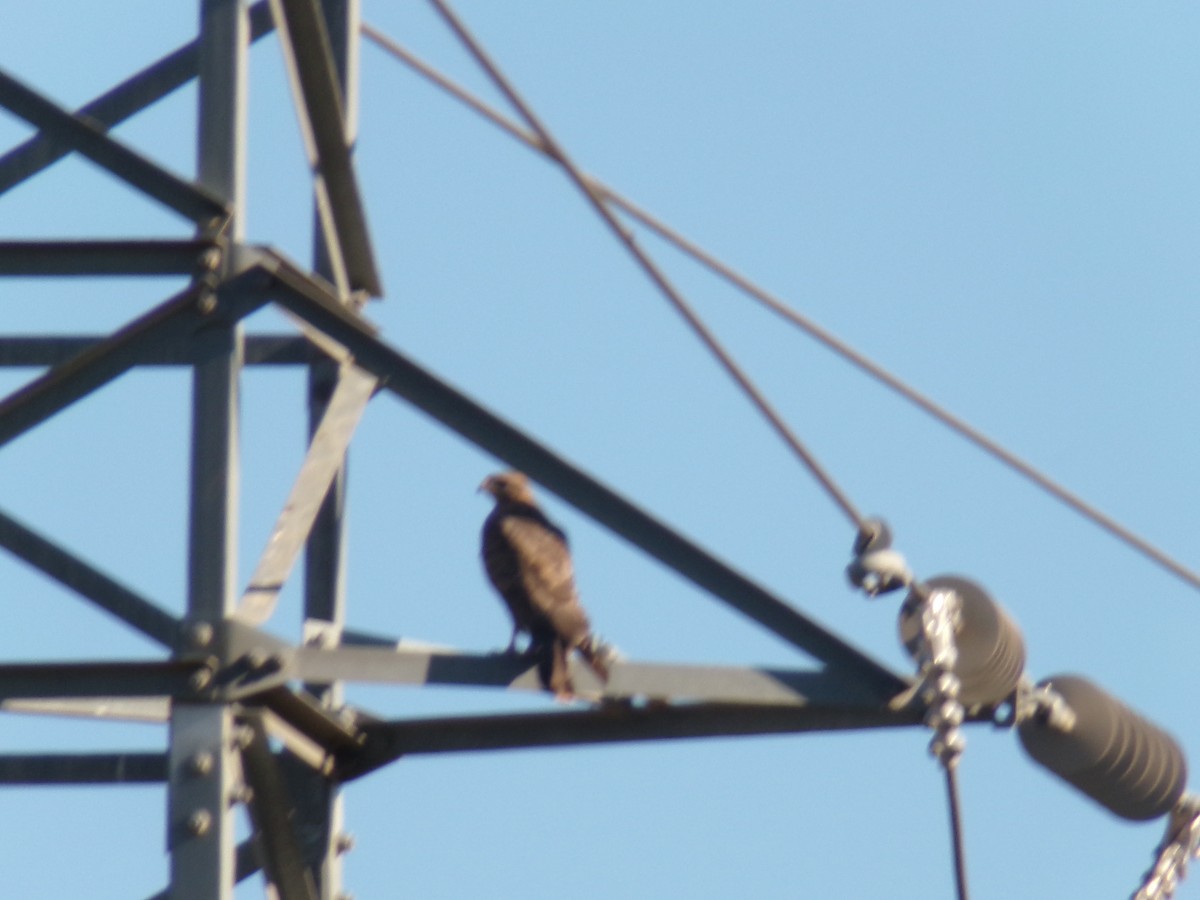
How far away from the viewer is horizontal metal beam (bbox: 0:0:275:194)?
18.9 feet

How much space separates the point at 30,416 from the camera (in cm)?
469

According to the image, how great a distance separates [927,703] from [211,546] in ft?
5.26

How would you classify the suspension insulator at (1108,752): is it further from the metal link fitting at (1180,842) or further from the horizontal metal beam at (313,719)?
the horizontal metal beam at (313,719)

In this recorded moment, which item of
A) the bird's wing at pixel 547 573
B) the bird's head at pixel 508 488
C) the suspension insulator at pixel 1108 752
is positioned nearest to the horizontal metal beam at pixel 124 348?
the bird's wing at pixel 547 573

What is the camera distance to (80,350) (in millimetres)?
5812

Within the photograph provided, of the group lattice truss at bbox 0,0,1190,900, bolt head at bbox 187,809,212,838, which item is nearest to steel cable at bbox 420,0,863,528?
lattice truss at bbox 0,0,1190,900

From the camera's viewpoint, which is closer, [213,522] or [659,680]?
[213,522]

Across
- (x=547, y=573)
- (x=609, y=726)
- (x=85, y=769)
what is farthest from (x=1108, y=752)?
(x=85, y=769)

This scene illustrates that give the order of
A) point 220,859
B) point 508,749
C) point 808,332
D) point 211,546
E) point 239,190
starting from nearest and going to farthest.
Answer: point 220,859
point 211,546
point 239,190
point 508,749
point 808,332

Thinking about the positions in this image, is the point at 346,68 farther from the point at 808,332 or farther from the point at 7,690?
the point at 7,690

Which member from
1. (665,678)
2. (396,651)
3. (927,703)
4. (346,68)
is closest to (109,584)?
(396,651)

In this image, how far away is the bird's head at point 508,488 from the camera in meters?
7.45

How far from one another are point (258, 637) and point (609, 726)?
1018 millimetres

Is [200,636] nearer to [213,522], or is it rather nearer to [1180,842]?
[213,522]
